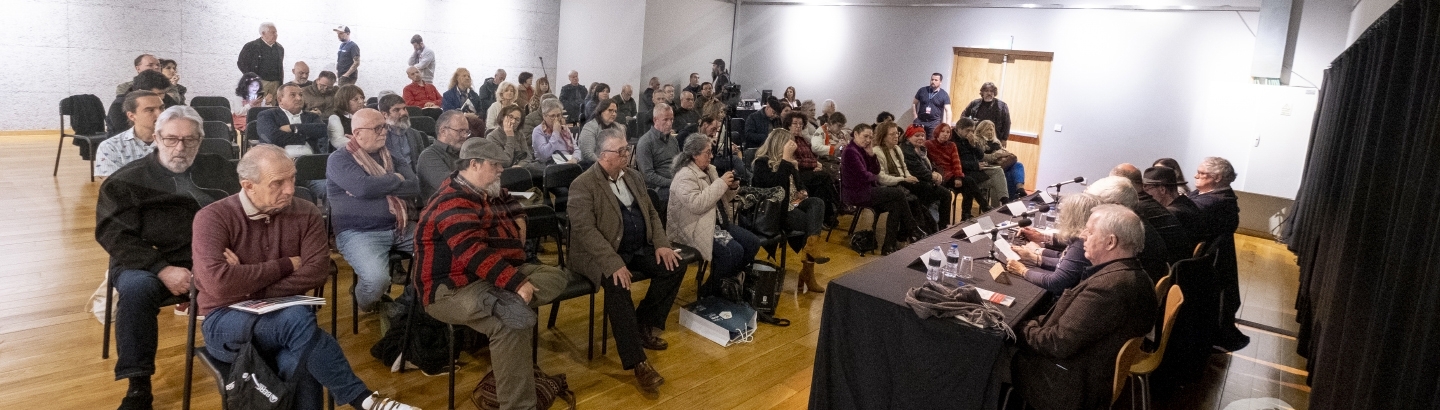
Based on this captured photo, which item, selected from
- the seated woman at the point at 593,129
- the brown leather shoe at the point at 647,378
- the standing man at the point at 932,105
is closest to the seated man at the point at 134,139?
the brown leather shoe at the point at 647,378

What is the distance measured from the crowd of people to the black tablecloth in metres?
0.17

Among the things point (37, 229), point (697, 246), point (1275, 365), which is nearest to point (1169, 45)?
point (1275, 365)

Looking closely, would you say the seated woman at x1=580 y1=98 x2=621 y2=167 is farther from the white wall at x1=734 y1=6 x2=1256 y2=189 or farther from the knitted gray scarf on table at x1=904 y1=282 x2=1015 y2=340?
the white wall at x1=734 y1=6 x2=1256 y2=189

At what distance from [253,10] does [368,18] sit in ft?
4.91

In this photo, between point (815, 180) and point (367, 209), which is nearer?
point (367, 209)

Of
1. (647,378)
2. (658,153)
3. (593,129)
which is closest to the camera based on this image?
(647,378)

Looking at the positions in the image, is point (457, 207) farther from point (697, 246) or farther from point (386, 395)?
point (697, 246)

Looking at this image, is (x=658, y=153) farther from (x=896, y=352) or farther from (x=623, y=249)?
(x=896, y=352)

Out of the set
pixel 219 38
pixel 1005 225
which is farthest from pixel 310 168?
pixel 219 38

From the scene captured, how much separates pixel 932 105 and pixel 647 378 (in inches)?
318

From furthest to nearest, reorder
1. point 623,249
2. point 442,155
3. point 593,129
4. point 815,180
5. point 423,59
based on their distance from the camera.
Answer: point 423,59 → point 815,180 → point 593,129 → point 442,155 → point 623,249

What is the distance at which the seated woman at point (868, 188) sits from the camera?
6.61 meters

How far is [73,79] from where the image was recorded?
952 centimetres

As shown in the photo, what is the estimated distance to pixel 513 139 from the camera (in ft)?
20.5
